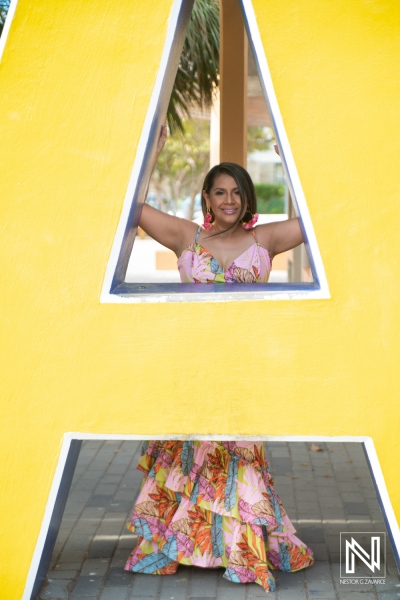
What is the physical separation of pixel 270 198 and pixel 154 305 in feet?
113

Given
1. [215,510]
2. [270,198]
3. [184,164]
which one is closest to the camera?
[215,510]

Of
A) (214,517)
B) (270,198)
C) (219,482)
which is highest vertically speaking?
(270,198)

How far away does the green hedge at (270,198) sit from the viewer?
118ft

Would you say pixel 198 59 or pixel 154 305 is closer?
pixel 154 305

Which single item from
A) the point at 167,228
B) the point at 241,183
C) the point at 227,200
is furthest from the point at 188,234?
the point at 241,183

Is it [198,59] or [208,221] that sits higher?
[198,59]

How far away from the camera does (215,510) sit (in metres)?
3.93

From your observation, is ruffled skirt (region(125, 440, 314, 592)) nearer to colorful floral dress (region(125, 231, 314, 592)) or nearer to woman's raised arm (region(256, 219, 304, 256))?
colorful floral dress (region(125, 231, 314, 592))

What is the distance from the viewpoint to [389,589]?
151 inches

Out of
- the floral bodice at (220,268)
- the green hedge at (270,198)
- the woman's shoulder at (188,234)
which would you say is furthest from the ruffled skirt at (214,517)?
the green hedge at (270,198)

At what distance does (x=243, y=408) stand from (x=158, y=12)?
1.64 metres

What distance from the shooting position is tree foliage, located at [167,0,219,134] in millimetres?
9156

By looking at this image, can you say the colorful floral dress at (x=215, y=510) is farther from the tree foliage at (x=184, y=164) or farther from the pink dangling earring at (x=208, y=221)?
the tree foliage at (x=184, y=164)

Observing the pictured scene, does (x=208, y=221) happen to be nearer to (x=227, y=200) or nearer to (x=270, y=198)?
(x=227, y=200)
